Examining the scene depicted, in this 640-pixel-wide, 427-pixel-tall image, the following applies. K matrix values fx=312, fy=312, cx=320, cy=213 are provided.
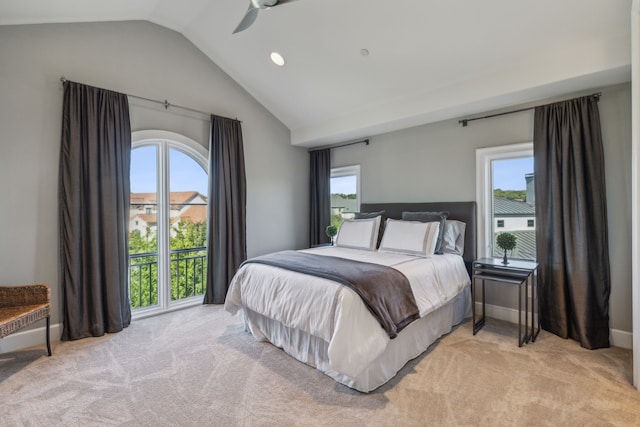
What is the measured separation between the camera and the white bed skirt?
87.0 inches

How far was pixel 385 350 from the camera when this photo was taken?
7.45 ft

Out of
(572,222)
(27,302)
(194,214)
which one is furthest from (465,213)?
(27,302)

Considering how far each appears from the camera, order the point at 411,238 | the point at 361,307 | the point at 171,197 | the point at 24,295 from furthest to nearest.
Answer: the point at 171,197
the point at 411,238
the point at 24,295
the point at 361,307

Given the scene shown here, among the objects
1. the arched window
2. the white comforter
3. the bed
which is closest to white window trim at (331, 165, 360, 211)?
the bed

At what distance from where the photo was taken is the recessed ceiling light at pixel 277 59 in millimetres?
3768

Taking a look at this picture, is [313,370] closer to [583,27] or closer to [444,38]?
[444,38]

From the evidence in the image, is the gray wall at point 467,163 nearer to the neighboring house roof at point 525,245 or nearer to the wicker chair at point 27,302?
the neighboring house roof at point 525,245

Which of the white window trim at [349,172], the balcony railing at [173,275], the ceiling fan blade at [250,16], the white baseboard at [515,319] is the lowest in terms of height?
the white baseboard at [515,319]

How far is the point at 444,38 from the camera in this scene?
290 centimetres

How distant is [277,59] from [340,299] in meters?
3.07

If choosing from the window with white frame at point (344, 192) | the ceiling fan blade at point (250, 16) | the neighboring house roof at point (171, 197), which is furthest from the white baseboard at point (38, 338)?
the ceiling fan blade at point (250, 16)

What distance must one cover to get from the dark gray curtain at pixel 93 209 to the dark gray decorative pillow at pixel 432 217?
3.23 meters

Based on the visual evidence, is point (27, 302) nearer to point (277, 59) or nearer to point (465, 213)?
point (277, 59)

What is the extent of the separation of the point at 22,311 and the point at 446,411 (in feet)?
10.9
